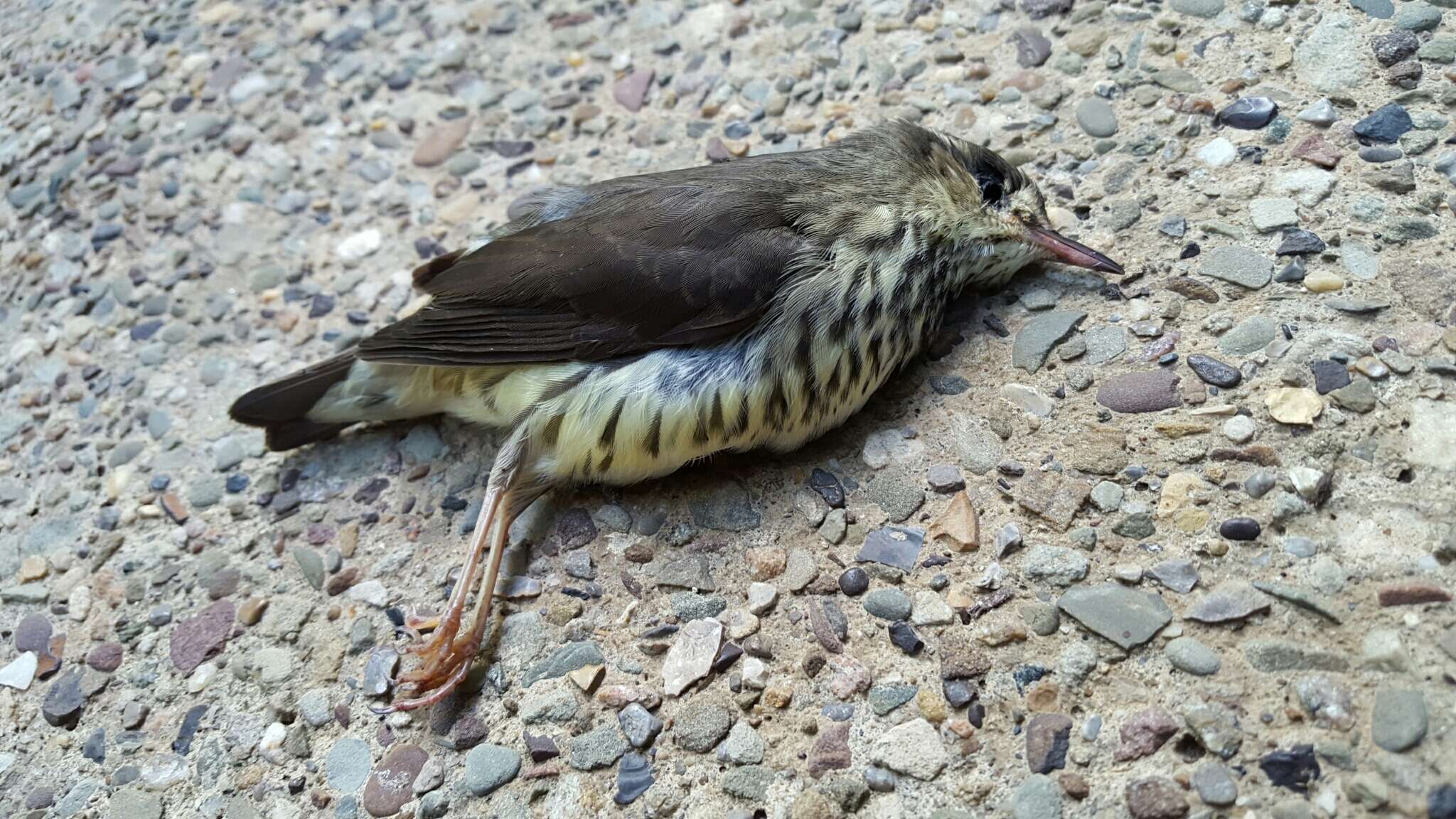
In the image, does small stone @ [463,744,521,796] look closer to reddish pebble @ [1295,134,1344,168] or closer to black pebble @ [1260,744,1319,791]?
black pebble @ [1260,744,1319,791]

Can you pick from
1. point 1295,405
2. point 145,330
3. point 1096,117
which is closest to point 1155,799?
point 1295,405

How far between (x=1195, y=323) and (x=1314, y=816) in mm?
1550

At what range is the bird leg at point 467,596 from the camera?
3.21 metres

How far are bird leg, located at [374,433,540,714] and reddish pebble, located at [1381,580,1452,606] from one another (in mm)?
2432

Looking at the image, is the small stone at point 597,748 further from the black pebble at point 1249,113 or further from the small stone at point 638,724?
the black pebble at point 1249,113

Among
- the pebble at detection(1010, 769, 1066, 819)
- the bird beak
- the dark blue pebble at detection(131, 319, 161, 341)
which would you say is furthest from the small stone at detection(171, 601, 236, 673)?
the bird beak

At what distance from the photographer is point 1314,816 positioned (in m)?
2.40

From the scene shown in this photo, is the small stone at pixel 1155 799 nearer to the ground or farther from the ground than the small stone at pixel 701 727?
farther from the ground

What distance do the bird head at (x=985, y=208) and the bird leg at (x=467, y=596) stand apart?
5.35 feet

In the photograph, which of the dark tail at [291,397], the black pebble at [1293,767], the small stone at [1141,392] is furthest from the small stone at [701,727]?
the dark tail at [291,397]

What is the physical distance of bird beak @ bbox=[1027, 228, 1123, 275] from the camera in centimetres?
366

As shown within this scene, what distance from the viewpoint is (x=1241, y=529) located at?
2.88 metres

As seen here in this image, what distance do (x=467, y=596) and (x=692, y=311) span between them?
3.73 feet

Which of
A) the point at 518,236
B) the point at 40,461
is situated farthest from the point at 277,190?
the point at 518,236
